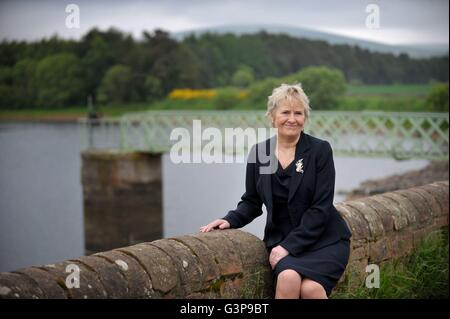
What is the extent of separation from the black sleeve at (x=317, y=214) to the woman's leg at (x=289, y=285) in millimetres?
154

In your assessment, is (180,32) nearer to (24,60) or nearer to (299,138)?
(24,60)

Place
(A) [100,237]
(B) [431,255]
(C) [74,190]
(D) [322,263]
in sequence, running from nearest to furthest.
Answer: (D) [322,263] < (B) [431,255] < (A) [100,237] < (C) [74,190]

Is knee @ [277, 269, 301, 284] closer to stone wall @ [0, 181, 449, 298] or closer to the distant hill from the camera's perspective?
stone wall @ [0, 181, 449, 298]

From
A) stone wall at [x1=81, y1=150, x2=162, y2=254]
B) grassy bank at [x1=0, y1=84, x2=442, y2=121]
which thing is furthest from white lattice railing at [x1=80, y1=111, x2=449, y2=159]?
grassy bank at [x1=0, y1=84, x2=442, y2=121]

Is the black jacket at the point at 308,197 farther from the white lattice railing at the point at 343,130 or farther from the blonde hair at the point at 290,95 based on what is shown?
the white lattice railing at the point at 343,130

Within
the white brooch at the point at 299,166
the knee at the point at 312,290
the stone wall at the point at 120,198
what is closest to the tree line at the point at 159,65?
the stone wall at the point at 120,198

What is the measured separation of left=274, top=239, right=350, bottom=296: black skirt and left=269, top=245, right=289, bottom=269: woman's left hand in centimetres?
3

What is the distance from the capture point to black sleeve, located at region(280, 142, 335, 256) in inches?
138

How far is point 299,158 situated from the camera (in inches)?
140

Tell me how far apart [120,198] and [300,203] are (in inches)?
992

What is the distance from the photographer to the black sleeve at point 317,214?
138 inches

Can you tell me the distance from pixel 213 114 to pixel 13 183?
36.4 feet

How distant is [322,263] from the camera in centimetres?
346
